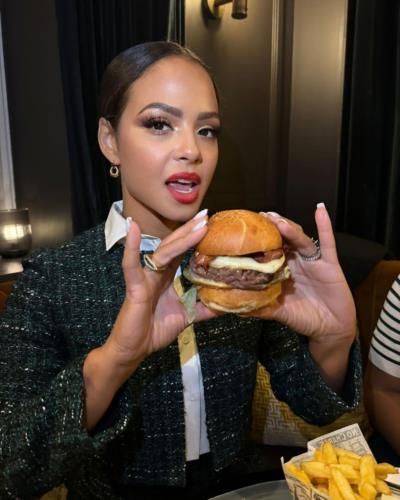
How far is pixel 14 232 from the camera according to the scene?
2930 mm

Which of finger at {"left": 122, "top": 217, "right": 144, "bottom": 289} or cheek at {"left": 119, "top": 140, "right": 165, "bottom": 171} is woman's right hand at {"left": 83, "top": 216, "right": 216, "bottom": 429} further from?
cheek at {"left": 119, "top": 140, "right": 165, "bottom": 171}

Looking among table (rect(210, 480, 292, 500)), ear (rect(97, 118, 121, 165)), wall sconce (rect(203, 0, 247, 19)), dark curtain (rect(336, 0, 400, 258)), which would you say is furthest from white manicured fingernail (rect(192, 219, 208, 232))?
wall sconce (rect(203, 0, 247, 19))

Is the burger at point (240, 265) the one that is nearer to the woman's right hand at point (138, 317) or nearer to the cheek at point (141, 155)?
the woman's right hand at point (138, 317)

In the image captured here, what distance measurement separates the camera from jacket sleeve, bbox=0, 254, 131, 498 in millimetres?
978

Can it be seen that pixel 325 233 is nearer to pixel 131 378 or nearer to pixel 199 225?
pixel 199 225

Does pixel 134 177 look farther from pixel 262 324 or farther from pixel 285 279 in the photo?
pixel 262 324

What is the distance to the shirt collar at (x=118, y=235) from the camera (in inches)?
49.9

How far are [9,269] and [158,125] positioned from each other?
1871mm

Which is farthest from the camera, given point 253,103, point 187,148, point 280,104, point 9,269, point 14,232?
point 280,104

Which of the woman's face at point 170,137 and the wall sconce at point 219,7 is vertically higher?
the wall sconce at point 219,7

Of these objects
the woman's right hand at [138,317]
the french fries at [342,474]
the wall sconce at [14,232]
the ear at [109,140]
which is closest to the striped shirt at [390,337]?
the french fries at [342,474]

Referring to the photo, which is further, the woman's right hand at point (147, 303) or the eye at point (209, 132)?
the eye at point (209, 132)

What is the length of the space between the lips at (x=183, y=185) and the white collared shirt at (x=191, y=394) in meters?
0.21

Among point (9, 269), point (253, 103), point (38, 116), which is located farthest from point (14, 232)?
point (253, 103)
